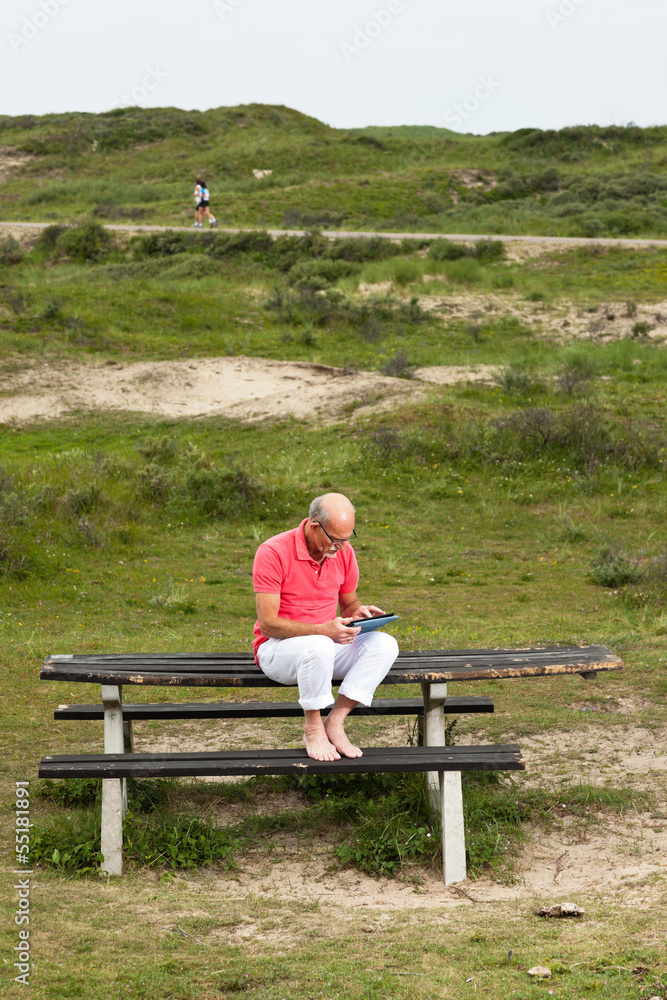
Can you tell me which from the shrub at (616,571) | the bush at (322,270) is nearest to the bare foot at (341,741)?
the shrub at (616,571)

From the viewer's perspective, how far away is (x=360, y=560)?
10.6 m

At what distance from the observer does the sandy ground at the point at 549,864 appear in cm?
406

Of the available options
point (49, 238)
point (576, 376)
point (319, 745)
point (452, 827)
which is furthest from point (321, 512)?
point (49, 238)

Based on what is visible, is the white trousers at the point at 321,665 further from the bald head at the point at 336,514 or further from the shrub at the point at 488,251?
the shrub at the point at 488,251

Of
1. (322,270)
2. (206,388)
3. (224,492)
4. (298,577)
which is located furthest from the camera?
(322,270)

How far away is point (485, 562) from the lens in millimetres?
10531

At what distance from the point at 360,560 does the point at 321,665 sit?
20.5 feet

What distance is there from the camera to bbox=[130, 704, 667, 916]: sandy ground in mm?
4062

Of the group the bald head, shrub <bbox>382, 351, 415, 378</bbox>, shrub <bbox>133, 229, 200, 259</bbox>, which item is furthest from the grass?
the bald head

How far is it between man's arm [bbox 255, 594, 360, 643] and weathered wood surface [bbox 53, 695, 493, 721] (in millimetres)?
595

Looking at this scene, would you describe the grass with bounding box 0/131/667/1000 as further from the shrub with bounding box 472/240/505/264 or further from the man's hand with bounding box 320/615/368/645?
the man's hand with bounding box 320/615/368/645

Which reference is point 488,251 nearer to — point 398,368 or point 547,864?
point 398,368

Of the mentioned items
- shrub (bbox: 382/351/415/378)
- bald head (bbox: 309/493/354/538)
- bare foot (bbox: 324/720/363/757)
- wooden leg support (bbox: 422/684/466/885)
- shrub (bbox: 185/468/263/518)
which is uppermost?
shrub (bbox: 382/351/415/378)

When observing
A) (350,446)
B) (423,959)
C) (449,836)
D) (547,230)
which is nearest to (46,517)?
(350,446)
